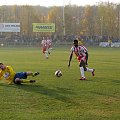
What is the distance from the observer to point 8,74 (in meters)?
15.4

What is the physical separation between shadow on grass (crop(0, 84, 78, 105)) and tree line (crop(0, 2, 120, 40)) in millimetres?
81862

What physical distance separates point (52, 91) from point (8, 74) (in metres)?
2.42

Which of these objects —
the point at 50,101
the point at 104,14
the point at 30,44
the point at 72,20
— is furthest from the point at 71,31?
the point at 50,101

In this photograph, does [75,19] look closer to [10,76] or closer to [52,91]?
[10,76]

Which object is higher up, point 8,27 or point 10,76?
point 8,27

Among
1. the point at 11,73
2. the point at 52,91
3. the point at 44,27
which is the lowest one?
the point at 52,91

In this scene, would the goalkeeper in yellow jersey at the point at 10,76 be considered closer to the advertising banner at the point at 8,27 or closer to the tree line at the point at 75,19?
the advertising banner at the point at 8,27

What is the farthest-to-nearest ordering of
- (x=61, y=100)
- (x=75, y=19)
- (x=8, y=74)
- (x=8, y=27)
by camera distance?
(x=75, y=19), (x=8, y=27), (x=8, y=74), (x=61, y=100)

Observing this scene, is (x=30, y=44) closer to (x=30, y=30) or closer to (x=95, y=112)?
(x=30, y=30)

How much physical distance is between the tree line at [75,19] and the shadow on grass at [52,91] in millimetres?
81862

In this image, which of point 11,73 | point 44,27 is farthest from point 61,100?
point 44,27

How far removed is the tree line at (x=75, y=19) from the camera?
99062 millimetres

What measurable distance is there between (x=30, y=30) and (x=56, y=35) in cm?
719

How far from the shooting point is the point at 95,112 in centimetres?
1023
